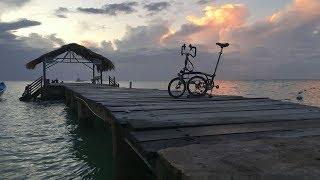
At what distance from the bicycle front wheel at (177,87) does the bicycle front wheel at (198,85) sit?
27 centimetres

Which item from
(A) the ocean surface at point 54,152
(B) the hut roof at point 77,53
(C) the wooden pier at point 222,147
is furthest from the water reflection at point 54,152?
(B) the hut roof at point 77,53

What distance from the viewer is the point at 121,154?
21.8ft

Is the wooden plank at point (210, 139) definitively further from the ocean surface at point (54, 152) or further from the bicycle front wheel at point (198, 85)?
the bicycle front wheel at point (198, 85)

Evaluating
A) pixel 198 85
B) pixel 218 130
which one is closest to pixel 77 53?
pixel 198 85

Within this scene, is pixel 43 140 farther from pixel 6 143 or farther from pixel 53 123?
pixel 53 123

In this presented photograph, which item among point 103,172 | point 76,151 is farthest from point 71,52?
point 103,172

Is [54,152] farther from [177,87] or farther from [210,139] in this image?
[210,139]

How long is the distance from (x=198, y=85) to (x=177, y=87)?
0.89 metres

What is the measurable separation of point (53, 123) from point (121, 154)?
18.5m

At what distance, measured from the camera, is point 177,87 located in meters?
13.2

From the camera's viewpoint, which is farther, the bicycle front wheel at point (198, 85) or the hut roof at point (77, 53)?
the hut roof at point (77, 53)

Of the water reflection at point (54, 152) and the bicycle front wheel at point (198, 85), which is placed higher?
the bicycle front wheel at point (198, 85)

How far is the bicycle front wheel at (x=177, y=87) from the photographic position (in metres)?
12.8

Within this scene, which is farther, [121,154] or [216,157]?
[121,154]
